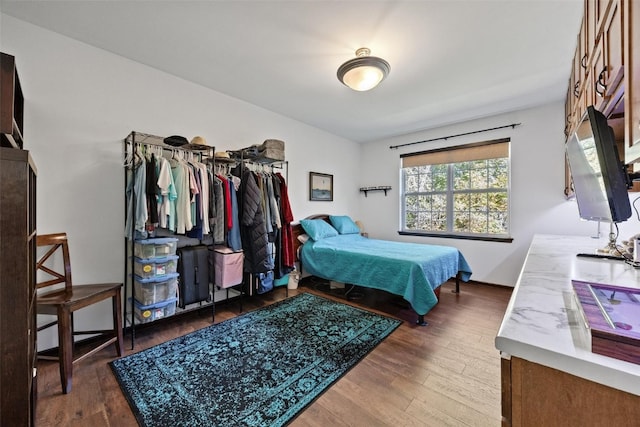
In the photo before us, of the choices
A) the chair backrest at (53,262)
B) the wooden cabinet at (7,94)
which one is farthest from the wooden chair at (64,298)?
the wooden cabinet at (7,94)

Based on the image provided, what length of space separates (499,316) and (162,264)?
11.3ft

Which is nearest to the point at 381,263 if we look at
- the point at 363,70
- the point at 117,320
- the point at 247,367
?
the point at 247,367

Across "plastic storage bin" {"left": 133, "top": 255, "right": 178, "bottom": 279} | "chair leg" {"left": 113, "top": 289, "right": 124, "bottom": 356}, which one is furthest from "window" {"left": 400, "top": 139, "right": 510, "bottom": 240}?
"chair leg" {"left": 113, "top": 289, "right": 124, "bottom": 356}

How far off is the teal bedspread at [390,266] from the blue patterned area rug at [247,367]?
37 centimetres

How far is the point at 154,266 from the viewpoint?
2219 mm

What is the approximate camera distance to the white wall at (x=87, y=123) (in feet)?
6.53

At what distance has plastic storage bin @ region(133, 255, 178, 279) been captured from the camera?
218 cm

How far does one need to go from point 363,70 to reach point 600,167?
1.75 metres

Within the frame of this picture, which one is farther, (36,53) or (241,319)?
(241,319)

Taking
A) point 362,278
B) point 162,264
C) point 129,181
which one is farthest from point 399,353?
point 129,181

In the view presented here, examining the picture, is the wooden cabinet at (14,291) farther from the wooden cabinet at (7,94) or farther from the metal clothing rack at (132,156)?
the metal clothing rack at (132,156)

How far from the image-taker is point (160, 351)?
6.81 feet

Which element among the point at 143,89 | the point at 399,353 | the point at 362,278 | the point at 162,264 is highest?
the point at 143,89

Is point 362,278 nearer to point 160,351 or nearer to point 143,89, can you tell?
point 160,351
